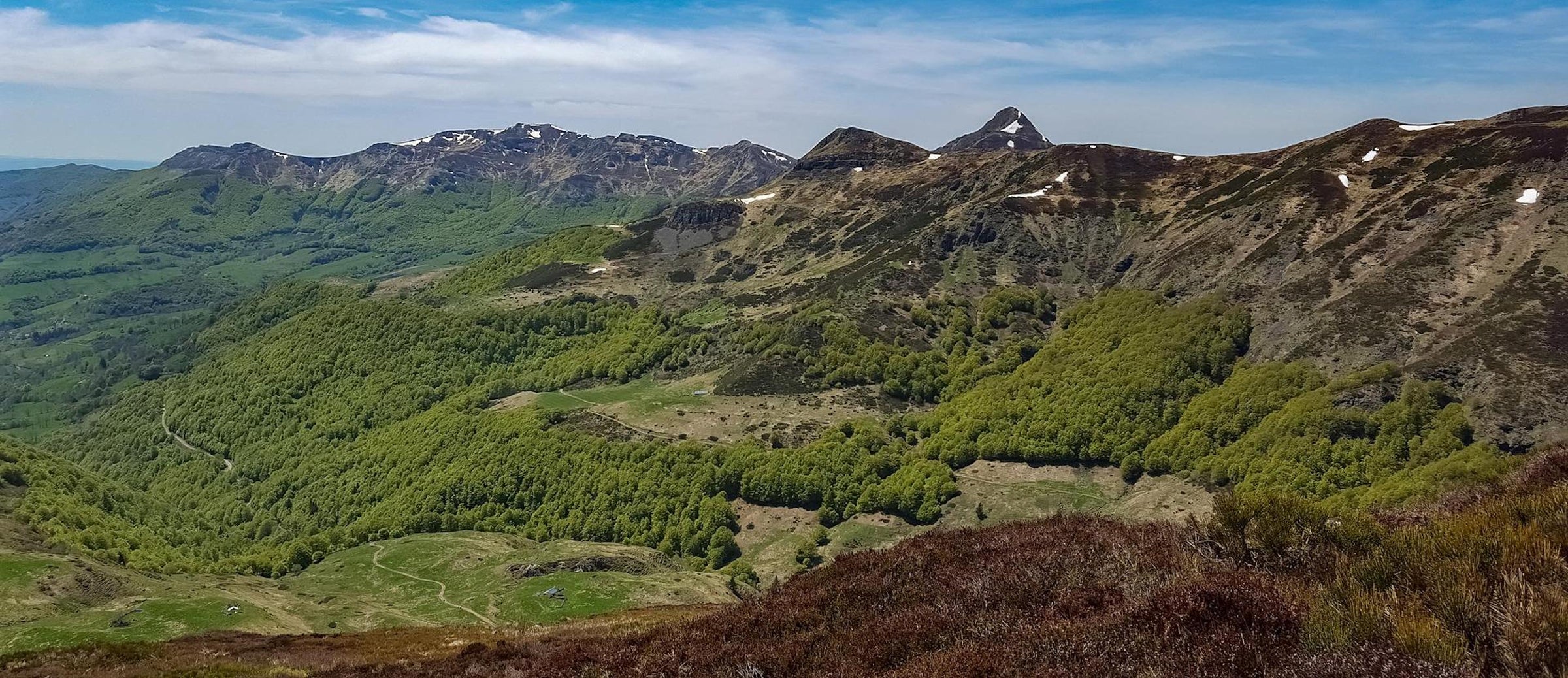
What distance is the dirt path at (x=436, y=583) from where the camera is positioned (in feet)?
327

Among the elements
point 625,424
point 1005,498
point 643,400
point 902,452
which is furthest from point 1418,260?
point 643,400

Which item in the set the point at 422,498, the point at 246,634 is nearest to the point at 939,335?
the point at 422,498

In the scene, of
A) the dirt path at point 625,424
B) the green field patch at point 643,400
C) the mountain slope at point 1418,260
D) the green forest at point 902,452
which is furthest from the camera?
the green field patch at point 643,400

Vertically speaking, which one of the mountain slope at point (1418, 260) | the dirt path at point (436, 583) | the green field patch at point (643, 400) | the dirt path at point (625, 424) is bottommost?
the dirt path at point (436, 583)

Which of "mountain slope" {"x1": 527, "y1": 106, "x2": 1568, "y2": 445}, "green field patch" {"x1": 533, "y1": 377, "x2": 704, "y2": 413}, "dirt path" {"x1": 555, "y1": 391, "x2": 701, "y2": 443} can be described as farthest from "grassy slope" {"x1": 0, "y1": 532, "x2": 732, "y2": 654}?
"mountain slope" {"x1": 527, "y1": 106, "x2": 1568, "y2": 445}

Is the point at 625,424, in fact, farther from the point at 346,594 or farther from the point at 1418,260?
the point at 1418,260

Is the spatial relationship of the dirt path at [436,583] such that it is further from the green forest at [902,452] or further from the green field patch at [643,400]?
the green field patch at [643,400]

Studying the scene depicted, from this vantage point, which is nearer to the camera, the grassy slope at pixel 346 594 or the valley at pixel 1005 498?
the valley at pixel 1005 498

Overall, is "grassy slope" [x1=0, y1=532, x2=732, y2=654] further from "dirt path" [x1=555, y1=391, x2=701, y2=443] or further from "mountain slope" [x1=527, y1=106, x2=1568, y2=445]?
"mountain slope" [x1=527, y1=106, x2=1568, y2=445]

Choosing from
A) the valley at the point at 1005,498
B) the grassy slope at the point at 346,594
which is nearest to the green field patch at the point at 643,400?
the valley at the point at 1005,498

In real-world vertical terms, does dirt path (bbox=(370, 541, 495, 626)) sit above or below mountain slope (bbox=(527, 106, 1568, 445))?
below

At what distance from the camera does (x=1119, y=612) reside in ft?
44.0

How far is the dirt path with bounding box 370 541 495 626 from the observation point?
99.8 meters

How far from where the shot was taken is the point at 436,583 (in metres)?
120
